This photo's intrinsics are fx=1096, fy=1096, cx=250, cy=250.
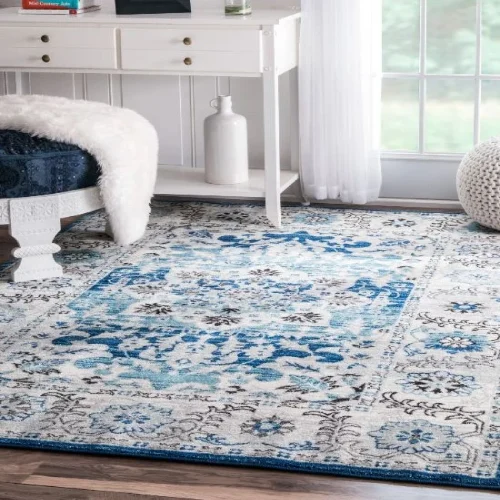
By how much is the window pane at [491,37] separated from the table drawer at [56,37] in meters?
1.31

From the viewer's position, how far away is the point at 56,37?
12.5ft

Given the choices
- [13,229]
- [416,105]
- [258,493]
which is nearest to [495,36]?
[416,105]

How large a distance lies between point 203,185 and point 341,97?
0.59 m

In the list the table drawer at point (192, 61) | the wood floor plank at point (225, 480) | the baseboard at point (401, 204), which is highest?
the table drawer at point (192, 61)

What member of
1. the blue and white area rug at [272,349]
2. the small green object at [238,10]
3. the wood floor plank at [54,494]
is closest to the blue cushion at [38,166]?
the blue and white area rug at [272,349]

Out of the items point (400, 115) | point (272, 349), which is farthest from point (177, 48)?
point (272, 349)

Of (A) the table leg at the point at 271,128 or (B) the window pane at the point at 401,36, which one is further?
(B) the window pane at the point at 401,36

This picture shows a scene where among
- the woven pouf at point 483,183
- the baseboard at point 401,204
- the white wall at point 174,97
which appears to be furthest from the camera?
the white wall at point 174,97

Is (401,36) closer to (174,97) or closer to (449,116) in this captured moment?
(449,116)

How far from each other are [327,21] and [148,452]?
2.16 metres

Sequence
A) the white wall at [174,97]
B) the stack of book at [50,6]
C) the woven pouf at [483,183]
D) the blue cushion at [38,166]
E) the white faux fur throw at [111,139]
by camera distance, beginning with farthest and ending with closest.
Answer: the white wall at [174,97]
the stack of book at [50,6]
the woven pouf at [483,183]
the white faux fur throw at [111,139]
the blue cushion at [38,166]

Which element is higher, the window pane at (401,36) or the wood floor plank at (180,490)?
the window pane at (401,36)

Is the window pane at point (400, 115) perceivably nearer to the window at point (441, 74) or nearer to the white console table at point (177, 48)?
the window at point (441, 74)

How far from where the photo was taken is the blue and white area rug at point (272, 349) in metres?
2.17
